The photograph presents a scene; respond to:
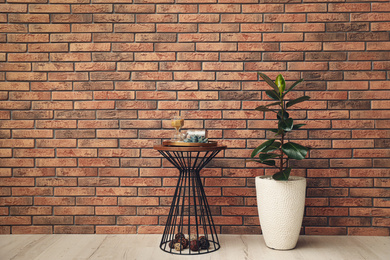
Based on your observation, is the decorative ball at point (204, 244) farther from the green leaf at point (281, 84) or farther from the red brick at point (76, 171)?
the green leaf at point (281, 84)

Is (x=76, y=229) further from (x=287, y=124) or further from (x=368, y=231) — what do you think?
(x=368, y=231)

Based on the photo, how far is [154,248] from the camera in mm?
2281

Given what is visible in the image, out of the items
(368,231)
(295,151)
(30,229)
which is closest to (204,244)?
(295,151)

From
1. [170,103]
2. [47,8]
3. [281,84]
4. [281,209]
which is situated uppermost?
[47,8]

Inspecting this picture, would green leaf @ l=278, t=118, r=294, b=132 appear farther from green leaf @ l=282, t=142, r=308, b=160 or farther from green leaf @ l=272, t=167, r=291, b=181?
green leaf @ l=272, t=167, r=291, b=181

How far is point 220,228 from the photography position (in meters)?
2.59

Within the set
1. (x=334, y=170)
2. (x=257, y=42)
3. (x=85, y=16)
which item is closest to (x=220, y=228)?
(x=334, y=170)

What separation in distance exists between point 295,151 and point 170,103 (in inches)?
40.5

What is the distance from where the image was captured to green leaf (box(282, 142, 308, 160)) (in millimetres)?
2115

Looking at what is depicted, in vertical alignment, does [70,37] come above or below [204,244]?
above

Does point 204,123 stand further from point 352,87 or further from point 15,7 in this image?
point 15,7

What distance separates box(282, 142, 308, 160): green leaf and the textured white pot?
0.60 feet

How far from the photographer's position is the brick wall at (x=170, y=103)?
257 centimetres

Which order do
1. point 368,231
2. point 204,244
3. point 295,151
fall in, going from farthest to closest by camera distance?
1. point 368,231
2. point 204,244
3. point 295,151
